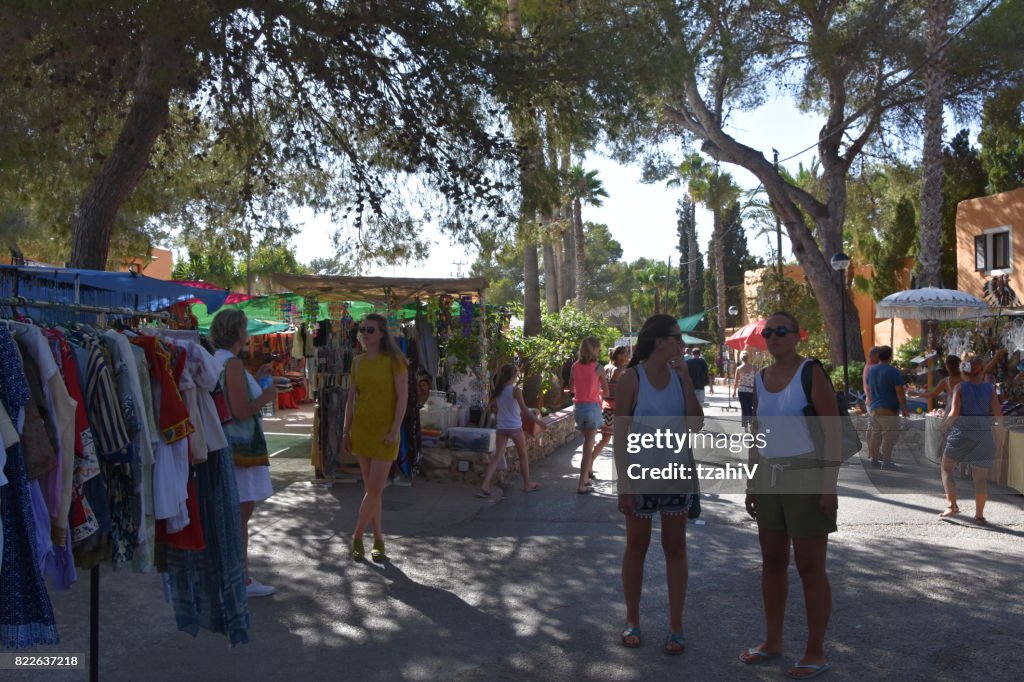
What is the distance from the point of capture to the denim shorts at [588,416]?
9.89 meters

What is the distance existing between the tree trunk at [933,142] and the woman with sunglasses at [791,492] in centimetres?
1521

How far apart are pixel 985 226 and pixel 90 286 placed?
901 inches

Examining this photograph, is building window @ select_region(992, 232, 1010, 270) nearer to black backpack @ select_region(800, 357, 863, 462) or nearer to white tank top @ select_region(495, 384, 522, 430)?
white tank top @ select_region(495, 384, 522, 430)

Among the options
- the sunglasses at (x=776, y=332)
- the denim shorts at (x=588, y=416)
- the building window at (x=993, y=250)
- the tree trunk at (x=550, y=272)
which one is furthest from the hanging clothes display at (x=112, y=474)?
the building window at (x=993, y=250)

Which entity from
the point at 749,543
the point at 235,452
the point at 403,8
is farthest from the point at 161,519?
the point at 403,8

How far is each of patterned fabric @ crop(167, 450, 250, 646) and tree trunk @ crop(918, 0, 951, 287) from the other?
16934 millimetres

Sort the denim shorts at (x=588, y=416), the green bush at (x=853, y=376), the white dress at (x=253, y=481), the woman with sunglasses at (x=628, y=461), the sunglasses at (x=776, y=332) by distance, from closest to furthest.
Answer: the sunglasses at (x=776, y=332) < the woman with sunglasses at (x=628, y=461) < the white dress at (x=253, y=481) < the denim shorts at (x=588, y=416) < the green bush at (x=853, y=376)

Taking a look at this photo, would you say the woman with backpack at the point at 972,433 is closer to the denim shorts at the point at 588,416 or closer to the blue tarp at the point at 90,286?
the denim shorts at the point at 588,416

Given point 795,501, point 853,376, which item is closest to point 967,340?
point 853,376

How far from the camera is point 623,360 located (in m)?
12.0

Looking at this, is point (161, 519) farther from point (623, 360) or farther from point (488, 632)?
point (623, 360)

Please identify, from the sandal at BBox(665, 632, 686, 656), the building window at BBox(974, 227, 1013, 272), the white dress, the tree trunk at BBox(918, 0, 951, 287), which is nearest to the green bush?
the tree trunk at BBox(918, 0, 951, 287)

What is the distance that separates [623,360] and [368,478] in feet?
20.0

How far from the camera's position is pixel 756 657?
176 inches
